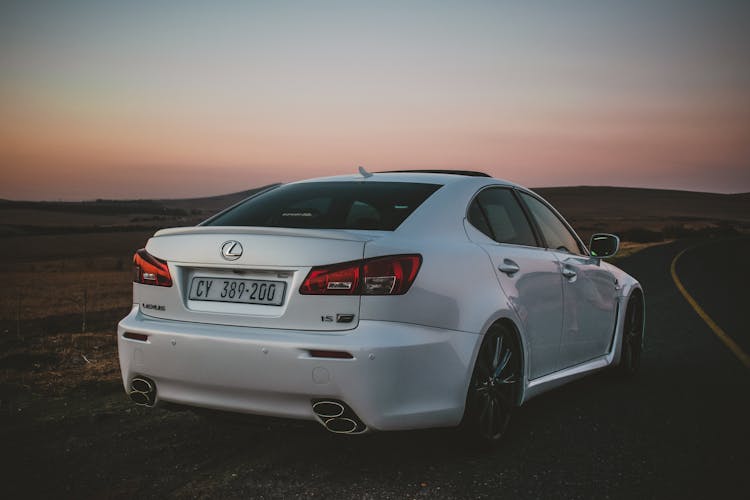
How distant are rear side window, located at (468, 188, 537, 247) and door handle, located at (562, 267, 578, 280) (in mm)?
344

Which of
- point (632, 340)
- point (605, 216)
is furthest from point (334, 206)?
point (605, 216)

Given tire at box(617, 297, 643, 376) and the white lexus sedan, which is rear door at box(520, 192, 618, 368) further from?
the white lexus sedan

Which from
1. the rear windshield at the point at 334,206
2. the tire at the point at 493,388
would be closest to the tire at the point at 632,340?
the tire at the point at 493,388

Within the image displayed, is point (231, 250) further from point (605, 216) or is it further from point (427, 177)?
point (605, 216)

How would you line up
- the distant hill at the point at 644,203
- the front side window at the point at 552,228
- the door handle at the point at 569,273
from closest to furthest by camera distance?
the door handle at the point at 569,273, the front side window at the point at 552,228, the distant hill at the point at 644,203

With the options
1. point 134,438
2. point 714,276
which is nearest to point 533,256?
point 134,438

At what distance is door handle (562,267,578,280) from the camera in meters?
5.42

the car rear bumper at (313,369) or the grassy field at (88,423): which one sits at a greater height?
the car rear bumper at (313,369)

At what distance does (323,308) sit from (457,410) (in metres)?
0.91

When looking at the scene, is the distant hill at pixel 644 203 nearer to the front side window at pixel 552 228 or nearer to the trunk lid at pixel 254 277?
the front side window at pixel 552 228

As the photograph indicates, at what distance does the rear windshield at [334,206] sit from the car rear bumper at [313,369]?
2.24 ft

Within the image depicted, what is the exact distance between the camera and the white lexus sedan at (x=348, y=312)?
3.66 metres

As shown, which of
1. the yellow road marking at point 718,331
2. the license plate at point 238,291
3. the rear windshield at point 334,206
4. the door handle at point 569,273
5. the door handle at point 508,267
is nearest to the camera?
the license plate at point 238,291

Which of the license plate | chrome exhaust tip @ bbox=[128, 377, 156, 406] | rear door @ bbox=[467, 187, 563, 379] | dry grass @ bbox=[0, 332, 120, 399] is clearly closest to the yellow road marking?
rear door @ bbox=[467, 187, 563, 379]
